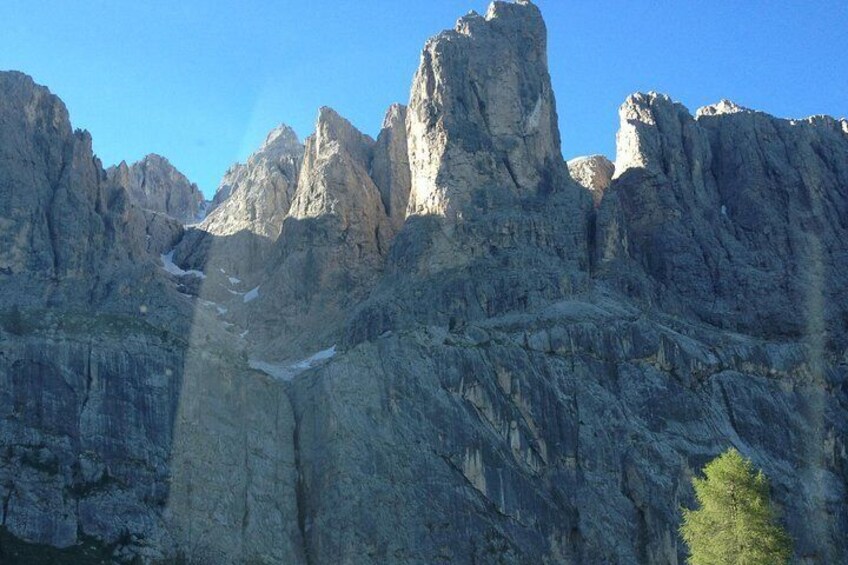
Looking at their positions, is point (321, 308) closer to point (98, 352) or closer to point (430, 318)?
point (430, 318)

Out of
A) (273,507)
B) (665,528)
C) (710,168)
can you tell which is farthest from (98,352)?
(710,168)

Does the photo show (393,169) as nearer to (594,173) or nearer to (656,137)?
(594,173)

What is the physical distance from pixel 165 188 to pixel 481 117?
283 feet

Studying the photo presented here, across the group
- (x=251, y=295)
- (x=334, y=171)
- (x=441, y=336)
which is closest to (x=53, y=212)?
(x=251, y=295)

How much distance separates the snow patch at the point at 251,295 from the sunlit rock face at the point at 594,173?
127 feet

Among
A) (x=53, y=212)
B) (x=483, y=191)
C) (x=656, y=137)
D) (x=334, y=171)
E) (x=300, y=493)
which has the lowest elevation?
(x=300, y=493)

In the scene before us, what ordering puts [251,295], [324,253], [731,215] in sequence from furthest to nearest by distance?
[251,295] < [731,215] < [324,253]

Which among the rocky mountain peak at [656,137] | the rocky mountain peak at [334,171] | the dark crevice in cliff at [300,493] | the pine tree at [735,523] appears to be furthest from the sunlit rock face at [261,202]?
the pine tree at [735,523]

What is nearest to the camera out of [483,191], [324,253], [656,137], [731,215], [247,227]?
[483,191]

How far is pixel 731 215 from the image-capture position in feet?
405

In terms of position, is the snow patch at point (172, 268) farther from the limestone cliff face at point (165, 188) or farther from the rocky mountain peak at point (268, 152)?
the limestone cliff face at point (165, 188)

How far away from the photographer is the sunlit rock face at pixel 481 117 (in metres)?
114

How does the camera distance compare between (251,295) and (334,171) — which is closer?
(334,171)

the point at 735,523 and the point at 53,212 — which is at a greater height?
the point at 53,212
